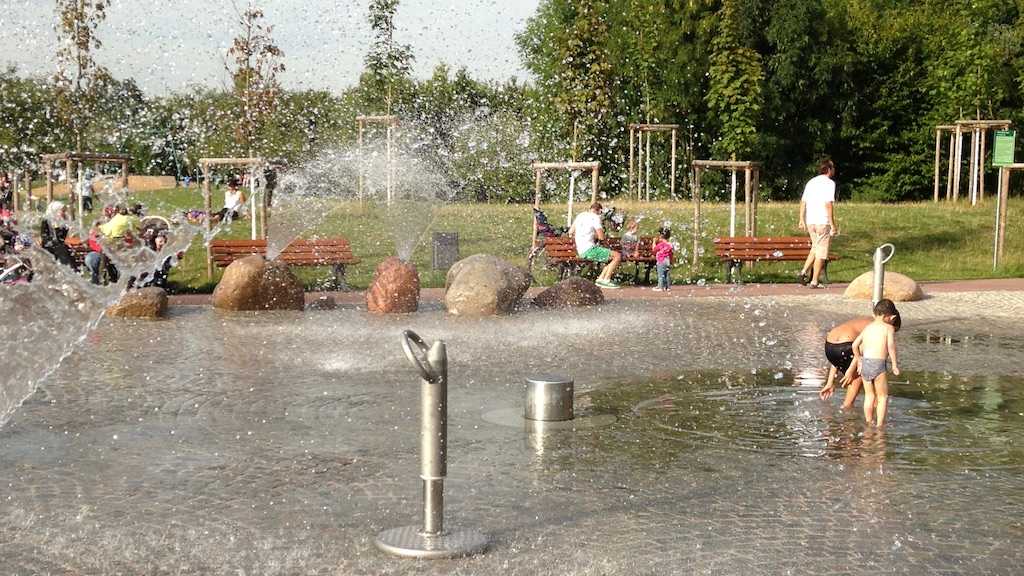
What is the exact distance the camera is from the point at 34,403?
9.81 meters

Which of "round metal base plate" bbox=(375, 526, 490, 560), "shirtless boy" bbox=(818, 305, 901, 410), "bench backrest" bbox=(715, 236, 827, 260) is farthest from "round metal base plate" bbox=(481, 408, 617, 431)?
"bench backrest" bbox=(715, 236, 827, 260)

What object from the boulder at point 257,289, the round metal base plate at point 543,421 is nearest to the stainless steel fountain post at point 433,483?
the round metal base plate at point 543,421

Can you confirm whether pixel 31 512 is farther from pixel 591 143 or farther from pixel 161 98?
pixel 161 98

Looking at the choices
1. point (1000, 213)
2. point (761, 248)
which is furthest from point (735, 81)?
point (761, 248)

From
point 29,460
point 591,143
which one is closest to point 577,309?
point 29,460

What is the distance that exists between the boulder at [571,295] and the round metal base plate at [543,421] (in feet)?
25.5

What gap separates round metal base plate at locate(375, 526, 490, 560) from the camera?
18.9ft

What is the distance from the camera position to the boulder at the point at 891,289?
1797 centimetres

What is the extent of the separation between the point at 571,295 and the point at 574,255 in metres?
3.70

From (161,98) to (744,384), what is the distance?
122ft

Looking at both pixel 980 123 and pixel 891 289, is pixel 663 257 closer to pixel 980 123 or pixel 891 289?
pixel 891 289

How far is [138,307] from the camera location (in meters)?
15.8

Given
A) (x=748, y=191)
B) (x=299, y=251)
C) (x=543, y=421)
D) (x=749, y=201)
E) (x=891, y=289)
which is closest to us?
(x=543, y=421)

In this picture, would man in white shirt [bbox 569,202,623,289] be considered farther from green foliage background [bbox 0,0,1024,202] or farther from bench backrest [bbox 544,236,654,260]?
Answer: green foliage background [bbox 0,0,1024,202]
